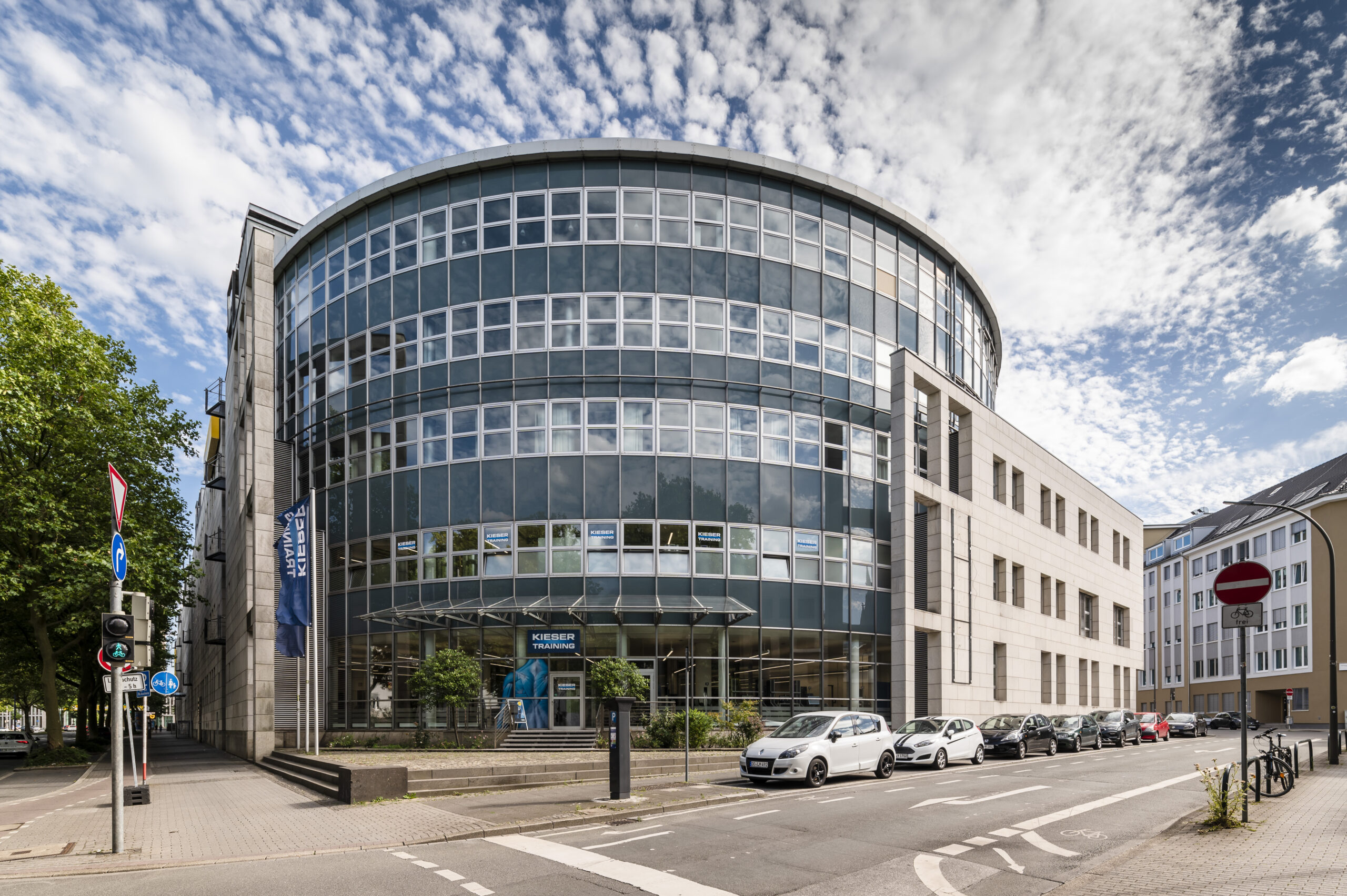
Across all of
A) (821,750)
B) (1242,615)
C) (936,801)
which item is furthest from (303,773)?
(1242,615)

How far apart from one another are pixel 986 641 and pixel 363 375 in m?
26.0

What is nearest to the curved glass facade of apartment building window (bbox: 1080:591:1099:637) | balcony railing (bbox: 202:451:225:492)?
apartment building window (bbox: 1080:591:1099:637)

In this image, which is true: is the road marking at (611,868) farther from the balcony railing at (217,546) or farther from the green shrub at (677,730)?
the balcony railing at (217,546)

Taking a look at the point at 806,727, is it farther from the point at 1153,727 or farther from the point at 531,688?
the point at 1153,727

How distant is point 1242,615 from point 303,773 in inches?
745

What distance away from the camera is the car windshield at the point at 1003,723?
91.6ft

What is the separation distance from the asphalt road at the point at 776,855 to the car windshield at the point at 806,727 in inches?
93.6

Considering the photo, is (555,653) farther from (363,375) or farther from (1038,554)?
(1038,554)

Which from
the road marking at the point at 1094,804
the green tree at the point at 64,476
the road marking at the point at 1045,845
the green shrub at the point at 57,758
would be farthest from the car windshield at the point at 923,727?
the green shrub at the point at 57,758

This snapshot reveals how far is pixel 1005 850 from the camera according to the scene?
38.0ft

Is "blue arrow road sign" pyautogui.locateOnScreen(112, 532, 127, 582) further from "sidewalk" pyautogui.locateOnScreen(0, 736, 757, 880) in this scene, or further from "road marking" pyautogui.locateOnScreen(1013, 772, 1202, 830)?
"road marking" pyautogui.locateOnScreen(1013, 772, 1202, 830)

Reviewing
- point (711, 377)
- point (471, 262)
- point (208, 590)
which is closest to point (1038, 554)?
point (711, 377)

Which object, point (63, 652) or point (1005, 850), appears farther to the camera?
point (63, 652)

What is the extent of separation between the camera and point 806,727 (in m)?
19.8
